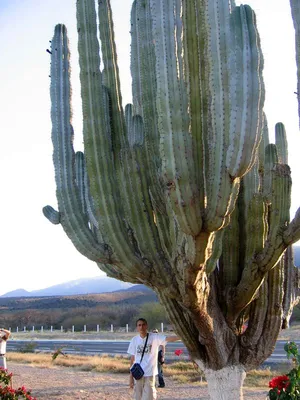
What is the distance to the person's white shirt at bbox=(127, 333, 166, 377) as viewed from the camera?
7.00 meters

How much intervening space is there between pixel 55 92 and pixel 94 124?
43.2 inches

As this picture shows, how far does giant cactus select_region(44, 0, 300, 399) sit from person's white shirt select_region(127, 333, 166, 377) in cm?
91

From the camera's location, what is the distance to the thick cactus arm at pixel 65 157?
19.9 ft

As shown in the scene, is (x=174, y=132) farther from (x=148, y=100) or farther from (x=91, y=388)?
(x=91, y=388)

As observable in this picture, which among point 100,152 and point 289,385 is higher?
point 100,152

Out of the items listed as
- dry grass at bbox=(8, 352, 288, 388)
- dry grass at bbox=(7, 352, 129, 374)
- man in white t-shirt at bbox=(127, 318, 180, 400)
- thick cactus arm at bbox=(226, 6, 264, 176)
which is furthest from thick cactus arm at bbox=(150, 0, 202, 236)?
dry grass at bbox=(7, 352, 129, 374)

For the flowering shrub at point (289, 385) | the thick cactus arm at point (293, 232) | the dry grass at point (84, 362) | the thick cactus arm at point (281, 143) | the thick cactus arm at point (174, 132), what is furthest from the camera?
the dry grass at point (84, 362)

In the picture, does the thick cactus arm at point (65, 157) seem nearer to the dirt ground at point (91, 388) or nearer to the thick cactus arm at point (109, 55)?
the thick cactus arm at point (109, 55)

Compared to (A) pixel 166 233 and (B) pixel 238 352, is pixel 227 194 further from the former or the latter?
(B) pixel 238 352

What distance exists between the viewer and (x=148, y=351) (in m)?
7.08

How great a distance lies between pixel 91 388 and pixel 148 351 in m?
7.91

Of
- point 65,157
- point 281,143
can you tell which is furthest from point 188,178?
point 281,143

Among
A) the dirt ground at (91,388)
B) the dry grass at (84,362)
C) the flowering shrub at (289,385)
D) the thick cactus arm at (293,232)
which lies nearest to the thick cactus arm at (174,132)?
the thick cactus arm at (293,232)

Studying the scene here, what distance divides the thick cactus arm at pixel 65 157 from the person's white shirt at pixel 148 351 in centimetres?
170
